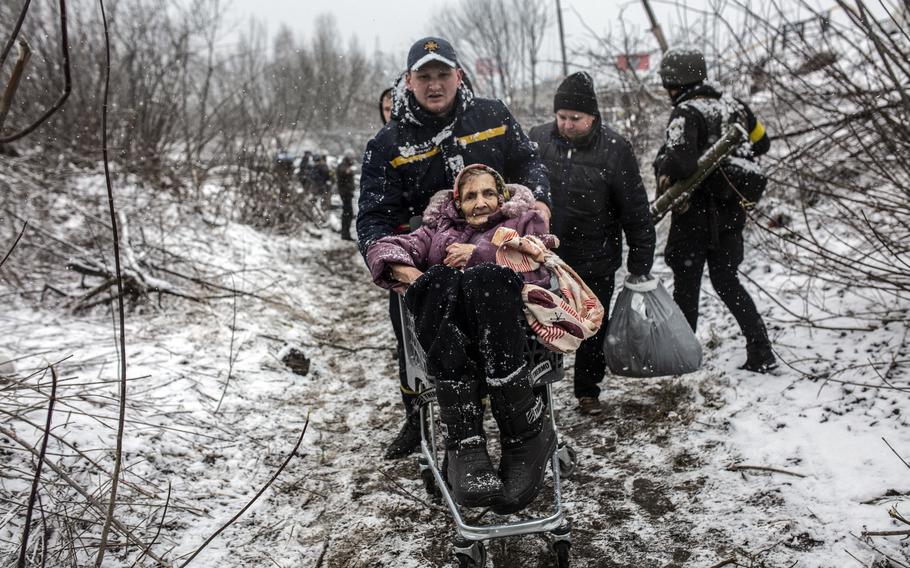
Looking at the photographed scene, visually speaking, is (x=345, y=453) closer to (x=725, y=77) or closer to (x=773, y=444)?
(x=773, y=444)

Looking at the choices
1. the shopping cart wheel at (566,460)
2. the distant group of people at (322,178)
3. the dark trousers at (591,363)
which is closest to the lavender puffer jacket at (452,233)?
the shopping cart wheel at (566,460)

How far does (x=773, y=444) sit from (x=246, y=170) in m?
10.4

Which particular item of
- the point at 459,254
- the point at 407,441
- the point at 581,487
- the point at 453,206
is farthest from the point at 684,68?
the point at 407,441

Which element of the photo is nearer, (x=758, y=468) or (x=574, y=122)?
(x=758, y=468)

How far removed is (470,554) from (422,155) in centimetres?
195

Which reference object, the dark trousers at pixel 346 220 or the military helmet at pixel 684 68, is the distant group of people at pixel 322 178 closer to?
the dark trousers at pixel 346 220

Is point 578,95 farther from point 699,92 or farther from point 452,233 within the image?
point 452,233

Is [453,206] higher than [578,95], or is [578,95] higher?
[578,95]

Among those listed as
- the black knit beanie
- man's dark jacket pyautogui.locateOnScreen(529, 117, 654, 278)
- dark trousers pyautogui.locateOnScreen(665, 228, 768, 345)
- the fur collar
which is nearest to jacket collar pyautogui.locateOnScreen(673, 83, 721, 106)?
man's dark jacket pyautogui.locateOnScreen(529, 117, 654, 278)

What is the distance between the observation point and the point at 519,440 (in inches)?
102

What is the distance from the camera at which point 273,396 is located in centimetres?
460

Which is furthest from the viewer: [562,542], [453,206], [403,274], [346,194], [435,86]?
[346,194]

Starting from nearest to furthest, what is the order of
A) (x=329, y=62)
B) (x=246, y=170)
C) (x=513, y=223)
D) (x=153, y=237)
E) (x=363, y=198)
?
(x=513, y=223) → (x=363, y=198) → (x=153, y=237) → (x=246, y=170) → (x=329, y=62)

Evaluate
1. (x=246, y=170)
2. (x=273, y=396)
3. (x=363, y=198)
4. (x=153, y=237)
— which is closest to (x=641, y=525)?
(x=363, y=198)
